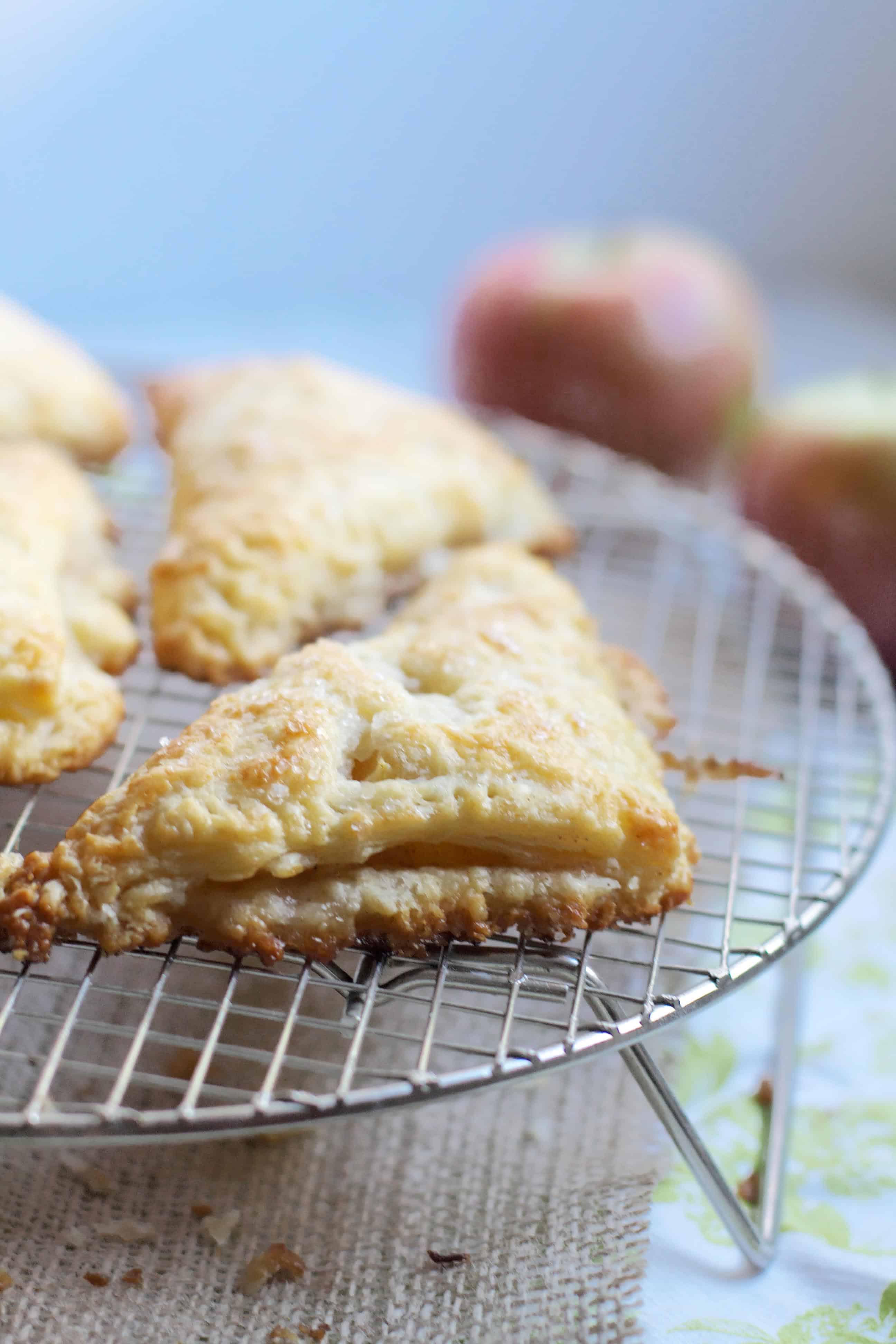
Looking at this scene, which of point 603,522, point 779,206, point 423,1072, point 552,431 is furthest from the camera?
point 779,206

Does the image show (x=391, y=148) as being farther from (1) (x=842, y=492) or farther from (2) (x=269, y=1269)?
(2) (x=269, y=1269)

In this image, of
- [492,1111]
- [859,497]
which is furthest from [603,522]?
[492,1111]

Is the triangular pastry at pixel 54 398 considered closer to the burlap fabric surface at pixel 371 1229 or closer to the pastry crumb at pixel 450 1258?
the burlap fabric surface at pixel 371 1229

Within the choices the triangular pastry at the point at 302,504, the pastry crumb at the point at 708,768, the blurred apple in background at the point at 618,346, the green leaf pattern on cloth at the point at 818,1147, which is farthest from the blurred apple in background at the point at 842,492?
the pastry crumb at the point at 708,768

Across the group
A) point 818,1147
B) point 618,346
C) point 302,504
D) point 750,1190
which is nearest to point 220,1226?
point 750,1190

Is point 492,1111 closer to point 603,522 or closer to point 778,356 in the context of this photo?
point 603,522

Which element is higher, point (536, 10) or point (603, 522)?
point (536, 10)

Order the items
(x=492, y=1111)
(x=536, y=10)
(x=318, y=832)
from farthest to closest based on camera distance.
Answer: (x=536, y=10) < (x=492, y=1111) < (x=318, y=832)
